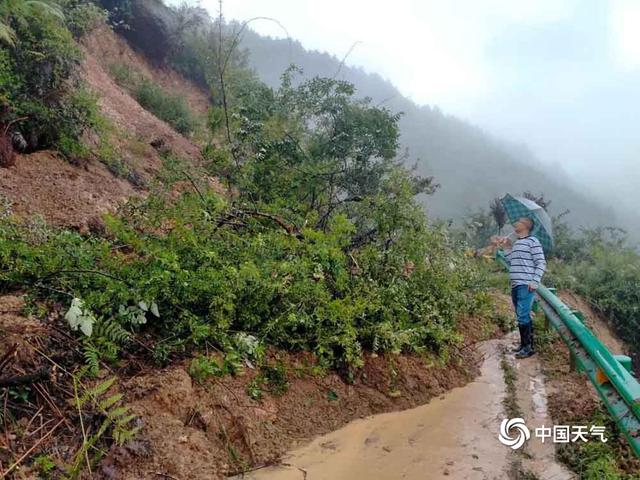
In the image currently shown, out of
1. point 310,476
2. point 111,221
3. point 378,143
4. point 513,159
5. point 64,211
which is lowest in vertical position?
point 64,211

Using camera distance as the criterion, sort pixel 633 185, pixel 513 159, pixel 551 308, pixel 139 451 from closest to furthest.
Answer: pixel 139 451, pixel 551 308, pixel 513 159, pixel 633 185

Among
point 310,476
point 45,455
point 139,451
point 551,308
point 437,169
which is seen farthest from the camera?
point 437,169

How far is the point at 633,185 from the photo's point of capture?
89.2m

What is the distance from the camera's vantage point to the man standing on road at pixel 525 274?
19.3ft

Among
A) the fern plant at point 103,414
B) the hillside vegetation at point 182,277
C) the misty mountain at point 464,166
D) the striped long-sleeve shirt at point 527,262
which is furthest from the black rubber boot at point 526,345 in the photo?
the misty mountain at point 464,166

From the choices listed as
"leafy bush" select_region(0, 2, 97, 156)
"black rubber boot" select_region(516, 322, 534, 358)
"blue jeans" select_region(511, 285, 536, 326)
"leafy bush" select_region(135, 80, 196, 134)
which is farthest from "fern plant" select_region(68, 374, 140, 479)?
"leafy bush" select_region(135, 80, 196, 134)

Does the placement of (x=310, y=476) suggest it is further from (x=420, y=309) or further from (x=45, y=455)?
(x=420, y=309)

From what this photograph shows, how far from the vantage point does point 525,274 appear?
5.96 metres

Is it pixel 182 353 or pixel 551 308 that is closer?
pixel 182 353

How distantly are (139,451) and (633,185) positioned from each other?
10450 cm

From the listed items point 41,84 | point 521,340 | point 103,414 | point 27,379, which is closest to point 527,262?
point 521,340

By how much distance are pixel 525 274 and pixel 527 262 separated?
0.15m

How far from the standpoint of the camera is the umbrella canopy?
6199 millimetres

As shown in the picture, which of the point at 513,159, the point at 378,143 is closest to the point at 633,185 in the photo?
the point at 513,159
